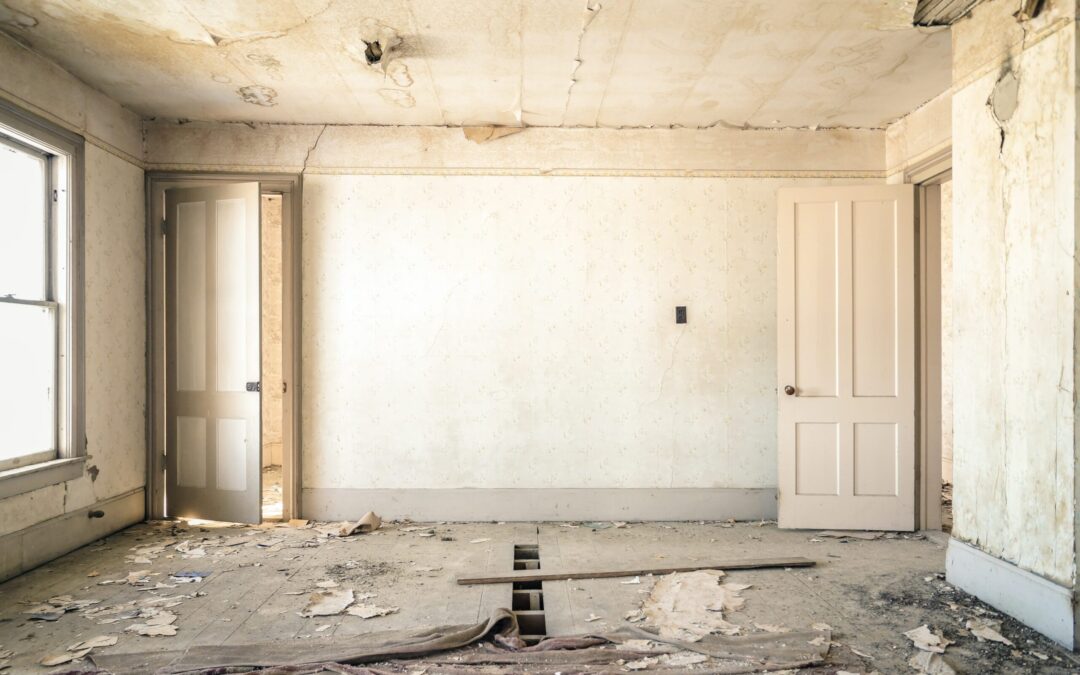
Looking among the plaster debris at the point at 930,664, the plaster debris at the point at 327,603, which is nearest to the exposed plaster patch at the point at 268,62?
the plaster debris at the point at 327,603

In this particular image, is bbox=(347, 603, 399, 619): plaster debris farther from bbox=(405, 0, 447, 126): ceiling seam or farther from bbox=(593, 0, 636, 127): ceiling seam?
bbox=(593, 0, 636, 127): ceiling seam

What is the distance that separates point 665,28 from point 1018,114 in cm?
168

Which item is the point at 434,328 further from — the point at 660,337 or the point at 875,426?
the point at 875,426

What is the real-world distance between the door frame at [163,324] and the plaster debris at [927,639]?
392cm

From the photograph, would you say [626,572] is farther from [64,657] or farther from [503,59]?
[503,59]

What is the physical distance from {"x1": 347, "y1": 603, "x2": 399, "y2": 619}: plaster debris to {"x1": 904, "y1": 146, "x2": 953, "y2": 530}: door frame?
362 cm

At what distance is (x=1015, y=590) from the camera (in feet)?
9.75

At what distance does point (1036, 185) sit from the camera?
2873 millimetres

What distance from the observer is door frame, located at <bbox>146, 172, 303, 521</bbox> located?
15.8ft

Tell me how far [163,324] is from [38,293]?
1.01 metres

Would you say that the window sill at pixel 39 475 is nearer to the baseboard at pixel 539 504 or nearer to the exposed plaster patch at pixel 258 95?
the baseboard at pixel 539 504

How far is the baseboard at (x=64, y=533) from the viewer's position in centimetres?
356

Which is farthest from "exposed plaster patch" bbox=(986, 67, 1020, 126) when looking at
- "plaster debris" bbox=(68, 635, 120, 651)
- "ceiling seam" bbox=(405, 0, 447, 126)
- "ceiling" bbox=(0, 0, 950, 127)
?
"plaster debris" bbox=(68, 635, 120, 651)

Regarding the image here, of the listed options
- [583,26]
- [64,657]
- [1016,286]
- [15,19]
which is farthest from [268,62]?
[1016,286]
